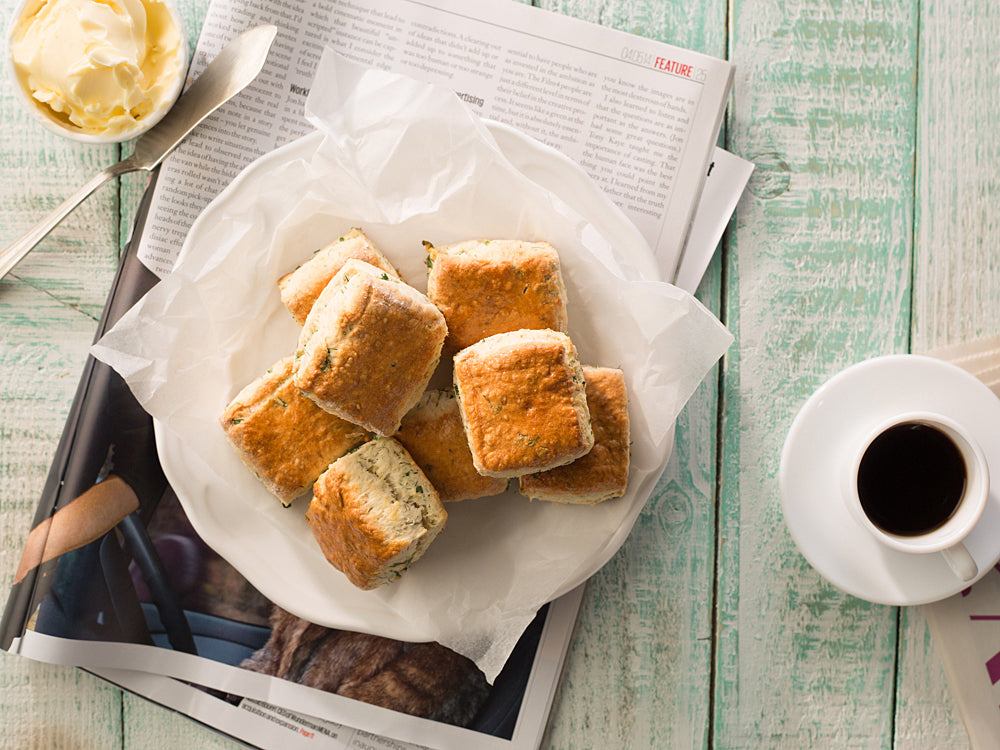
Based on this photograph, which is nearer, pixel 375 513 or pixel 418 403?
pixel 375 513

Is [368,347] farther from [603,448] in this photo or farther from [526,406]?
[603,448]

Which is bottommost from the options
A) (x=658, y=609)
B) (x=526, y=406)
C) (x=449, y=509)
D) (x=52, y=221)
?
(x=658, y=609)

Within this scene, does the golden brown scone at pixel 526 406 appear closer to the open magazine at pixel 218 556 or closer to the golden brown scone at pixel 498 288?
the golden brown scone at pixel 498 288

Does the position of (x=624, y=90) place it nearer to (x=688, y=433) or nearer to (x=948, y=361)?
(x=688, y=433)

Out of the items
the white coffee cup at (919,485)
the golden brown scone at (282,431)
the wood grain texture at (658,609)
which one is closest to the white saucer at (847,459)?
the white coffee cup at (919,485)

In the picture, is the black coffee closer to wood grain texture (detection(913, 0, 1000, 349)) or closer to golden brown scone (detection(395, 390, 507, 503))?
wood grain texture (detection(913, 0, 1000, 349))

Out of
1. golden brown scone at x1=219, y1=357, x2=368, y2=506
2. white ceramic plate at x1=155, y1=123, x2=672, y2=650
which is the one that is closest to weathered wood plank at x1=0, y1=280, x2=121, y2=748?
white ceramic plate at x1=155, y1=123, x2=672, y2=650

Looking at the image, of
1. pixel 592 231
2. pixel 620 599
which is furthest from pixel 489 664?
pixel 592 231

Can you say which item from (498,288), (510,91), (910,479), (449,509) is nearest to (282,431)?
(449,509)
